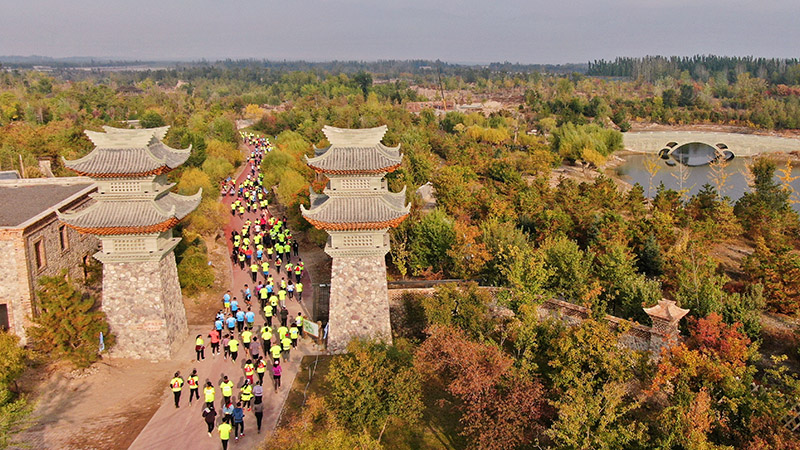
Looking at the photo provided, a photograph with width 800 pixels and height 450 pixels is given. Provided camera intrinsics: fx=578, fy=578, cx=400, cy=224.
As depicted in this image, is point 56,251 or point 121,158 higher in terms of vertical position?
point 121,158

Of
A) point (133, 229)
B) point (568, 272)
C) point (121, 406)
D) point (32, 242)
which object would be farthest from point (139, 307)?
point (568, 272)

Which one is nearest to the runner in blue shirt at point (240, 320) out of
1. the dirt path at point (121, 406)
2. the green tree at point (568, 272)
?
the dirt path at point (121, 406)

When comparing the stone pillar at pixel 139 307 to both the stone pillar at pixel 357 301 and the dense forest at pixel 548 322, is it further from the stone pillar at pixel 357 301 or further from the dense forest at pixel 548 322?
the stone pillar at pixel 357 301

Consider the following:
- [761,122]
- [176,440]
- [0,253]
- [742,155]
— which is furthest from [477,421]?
[761,122]

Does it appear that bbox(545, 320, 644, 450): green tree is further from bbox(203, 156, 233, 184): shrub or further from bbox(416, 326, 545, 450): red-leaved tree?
bbox(203, 156, 233, 184): shrub

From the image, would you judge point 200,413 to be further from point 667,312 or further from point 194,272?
point 667,312

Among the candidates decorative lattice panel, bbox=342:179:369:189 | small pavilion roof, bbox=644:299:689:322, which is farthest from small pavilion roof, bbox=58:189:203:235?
small pavilion roof, bbox=644:299:689:322
